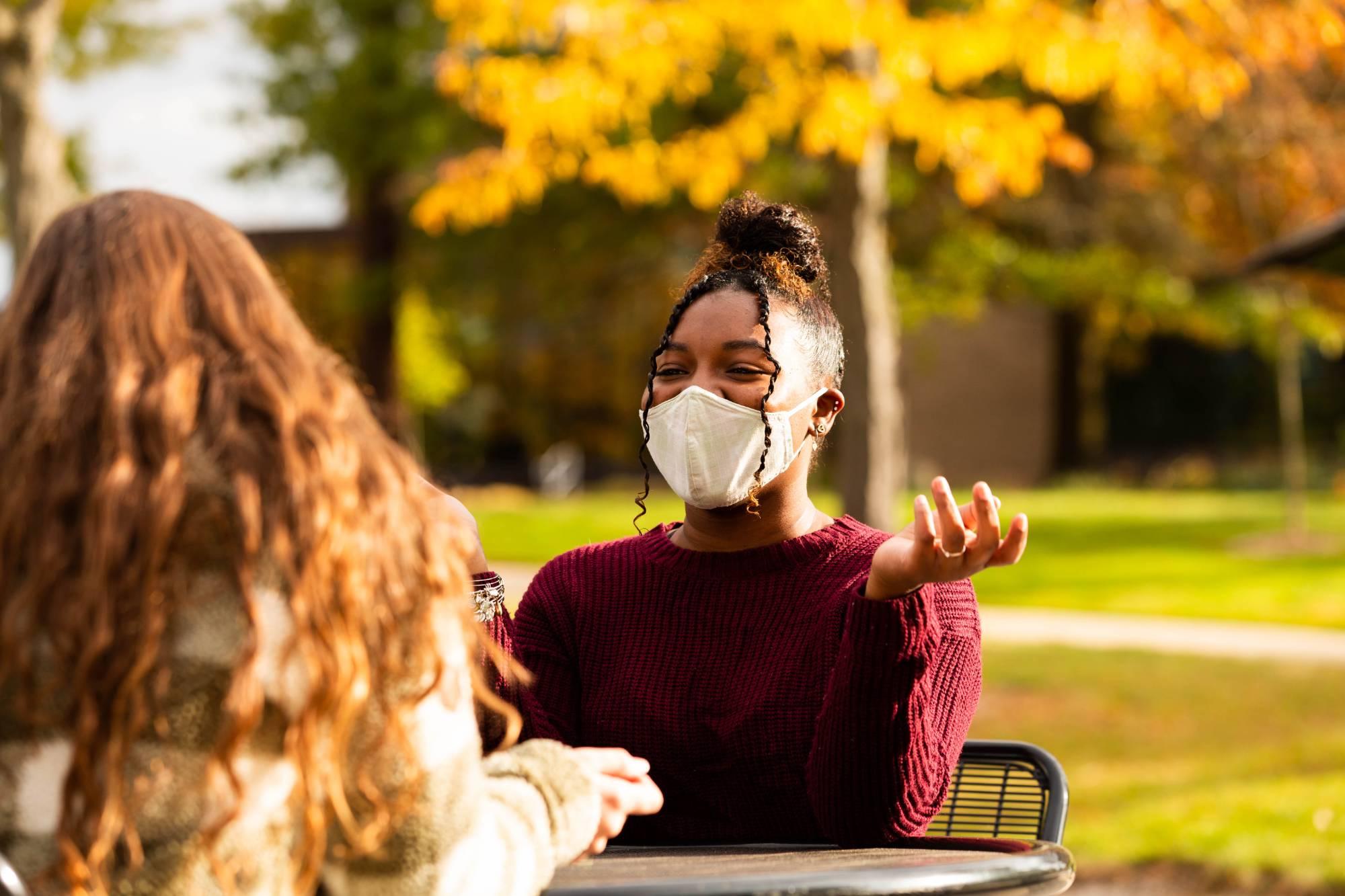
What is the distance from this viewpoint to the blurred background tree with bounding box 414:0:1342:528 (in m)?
6.13

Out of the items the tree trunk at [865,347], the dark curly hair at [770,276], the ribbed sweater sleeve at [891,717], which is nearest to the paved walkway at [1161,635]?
the tree trunk at [865,347]

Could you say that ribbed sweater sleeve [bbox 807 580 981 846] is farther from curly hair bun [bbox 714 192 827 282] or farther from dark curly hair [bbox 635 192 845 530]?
curly hair bun [bbox 714 192 827 282]

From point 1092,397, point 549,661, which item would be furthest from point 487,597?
point 1092,397

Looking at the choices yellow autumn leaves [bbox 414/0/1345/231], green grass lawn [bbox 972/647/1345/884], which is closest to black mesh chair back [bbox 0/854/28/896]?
green grass lawn [bbox 972/647/1345/884]

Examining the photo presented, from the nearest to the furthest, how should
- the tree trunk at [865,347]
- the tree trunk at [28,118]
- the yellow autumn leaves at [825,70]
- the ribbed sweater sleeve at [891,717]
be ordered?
the ribbed sweater sleeve at [891,717] → the tree trunk at [28,118] → the yellow autumn leaves at [825,70] → the tree trunk at [865,347]

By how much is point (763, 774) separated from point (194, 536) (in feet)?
3.52

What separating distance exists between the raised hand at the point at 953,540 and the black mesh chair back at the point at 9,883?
3.32 feet

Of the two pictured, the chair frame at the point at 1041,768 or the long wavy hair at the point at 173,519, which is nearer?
the long wavy hair at the point at 173,519

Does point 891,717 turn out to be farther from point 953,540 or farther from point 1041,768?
point 1041,768

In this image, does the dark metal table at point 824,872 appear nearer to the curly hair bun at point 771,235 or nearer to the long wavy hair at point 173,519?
the long wavy hair at point 173,519

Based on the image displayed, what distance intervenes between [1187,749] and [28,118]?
530cm

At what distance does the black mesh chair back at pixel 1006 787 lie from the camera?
2.66 metres

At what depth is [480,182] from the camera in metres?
6.99

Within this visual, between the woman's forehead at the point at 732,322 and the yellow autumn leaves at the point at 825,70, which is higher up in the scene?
the yellow autumn leaves at the point at 825,70
